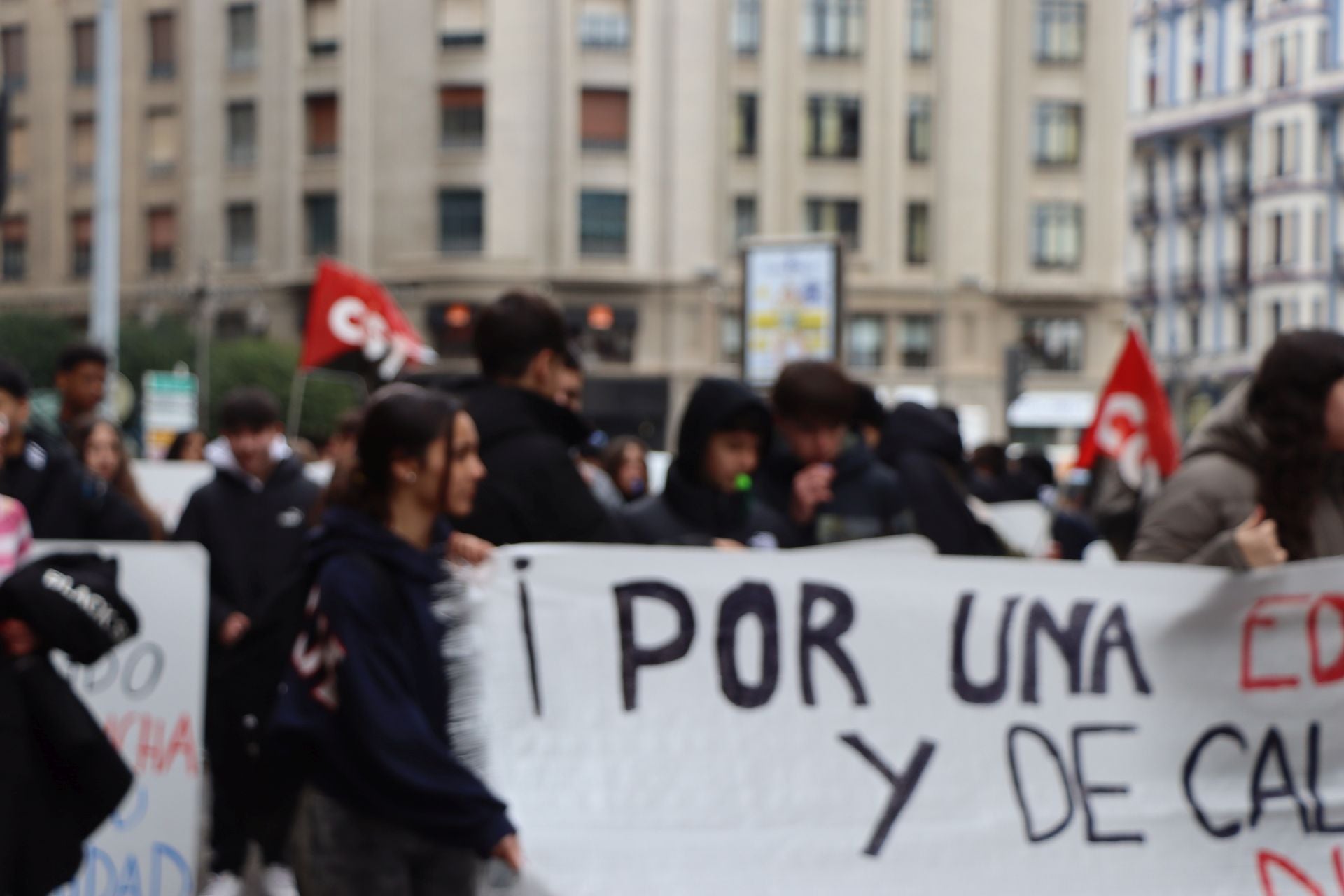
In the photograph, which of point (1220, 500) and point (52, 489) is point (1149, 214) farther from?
point (1220, 500)

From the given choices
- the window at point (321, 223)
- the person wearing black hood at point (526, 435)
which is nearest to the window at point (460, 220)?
the window at point (321, 223)

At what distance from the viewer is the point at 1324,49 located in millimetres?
87375

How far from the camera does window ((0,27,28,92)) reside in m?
58.9

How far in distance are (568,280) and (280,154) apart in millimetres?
7538

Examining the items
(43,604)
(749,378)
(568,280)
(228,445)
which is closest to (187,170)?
(568,280)

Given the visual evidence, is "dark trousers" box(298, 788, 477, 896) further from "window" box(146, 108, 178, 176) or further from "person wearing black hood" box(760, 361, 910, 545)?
"window" box(146, 108, 178, 176)

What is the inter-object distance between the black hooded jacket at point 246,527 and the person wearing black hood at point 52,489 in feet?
2.68

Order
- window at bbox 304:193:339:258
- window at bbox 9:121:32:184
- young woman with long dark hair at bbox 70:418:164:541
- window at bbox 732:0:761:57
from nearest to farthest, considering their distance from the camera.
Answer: young woman with long dark hair at bbox 70:418:164:541, window at bbox 304:193:339:258, window at bbox 732:0:761:57, window at bbox 9:121:32:184

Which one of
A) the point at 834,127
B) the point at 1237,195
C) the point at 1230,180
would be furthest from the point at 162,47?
the point at 1230,180

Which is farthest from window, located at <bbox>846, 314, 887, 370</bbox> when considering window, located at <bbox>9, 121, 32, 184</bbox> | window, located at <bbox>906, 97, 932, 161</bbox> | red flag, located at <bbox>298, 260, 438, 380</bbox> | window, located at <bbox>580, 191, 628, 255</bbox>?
red flag, located at <bbox>298, 260, 438, 380</bbox>

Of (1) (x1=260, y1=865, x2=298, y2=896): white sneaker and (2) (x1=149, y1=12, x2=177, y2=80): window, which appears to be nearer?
(1) (x1=260, y1=865, x2=298, y2=896): white sneaker

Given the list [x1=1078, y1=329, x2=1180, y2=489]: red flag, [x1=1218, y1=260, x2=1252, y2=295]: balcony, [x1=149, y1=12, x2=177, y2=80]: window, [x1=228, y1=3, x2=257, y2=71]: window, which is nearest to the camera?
[x1=1078, y1=329, x2=1180, y2=489]: red flag

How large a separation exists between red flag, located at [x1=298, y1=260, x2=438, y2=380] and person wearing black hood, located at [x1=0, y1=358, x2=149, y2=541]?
5385 millimetres

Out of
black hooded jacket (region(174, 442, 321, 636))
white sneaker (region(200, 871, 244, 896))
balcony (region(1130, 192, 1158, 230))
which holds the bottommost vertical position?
white sneaker (region(200, 871, 244, 896))
